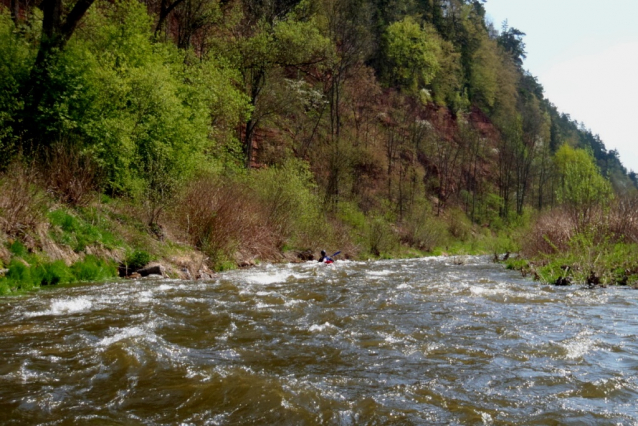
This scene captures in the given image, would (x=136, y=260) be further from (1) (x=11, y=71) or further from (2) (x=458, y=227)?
(2) (x=458, y=227)

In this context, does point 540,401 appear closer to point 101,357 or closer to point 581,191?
point 101,357

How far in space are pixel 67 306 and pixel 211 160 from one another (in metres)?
13.7

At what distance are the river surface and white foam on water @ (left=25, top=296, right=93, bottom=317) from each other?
0.09ft

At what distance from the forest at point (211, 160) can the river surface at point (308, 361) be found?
12.1 ft

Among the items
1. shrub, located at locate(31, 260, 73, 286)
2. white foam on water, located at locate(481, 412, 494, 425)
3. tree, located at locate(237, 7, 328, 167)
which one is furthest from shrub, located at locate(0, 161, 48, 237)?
tree, located at locate(237, 7, 328, 167)

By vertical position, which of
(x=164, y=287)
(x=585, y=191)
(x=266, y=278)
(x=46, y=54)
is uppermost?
(x=46, y=54)

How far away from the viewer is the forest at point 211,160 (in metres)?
11.8

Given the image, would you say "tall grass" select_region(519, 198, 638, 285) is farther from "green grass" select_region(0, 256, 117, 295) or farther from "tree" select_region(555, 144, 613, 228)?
"green grass" select_region(0, 256, 117, 295)

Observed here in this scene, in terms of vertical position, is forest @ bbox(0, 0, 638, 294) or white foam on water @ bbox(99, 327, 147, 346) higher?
forest @ bbox(0, 0, 638, 294)

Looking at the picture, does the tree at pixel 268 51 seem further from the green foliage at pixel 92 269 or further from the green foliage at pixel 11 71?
the green foliage at pixel 92 269

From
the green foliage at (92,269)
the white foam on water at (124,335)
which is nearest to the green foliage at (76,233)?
the green foliage at (92,269)

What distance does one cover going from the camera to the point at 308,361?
480 centimetres

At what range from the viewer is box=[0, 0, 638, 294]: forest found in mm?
11805

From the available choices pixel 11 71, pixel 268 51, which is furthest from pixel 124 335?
pixel 268 51
